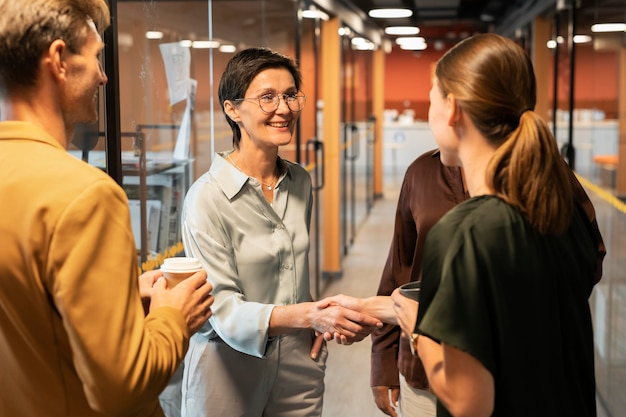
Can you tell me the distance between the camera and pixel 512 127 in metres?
1.38

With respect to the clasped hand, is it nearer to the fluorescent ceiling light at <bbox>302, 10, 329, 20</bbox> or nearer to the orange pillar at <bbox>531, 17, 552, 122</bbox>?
the fluorescent ceiling light at <bbox>302, 10, 329, 20</bbox>

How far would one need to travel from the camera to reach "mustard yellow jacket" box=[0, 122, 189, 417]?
1.15 metres

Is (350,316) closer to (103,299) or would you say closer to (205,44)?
(103,299)

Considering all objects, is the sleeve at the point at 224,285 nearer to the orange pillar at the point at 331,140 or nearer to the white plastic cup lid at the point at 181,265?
the white plastic cup lid at the point at 181,265

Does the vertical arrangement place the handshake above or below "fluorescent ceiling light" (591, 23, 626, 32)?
below

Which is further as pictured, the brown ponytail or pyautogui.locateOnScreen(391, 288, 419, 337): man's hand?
pyautogui.locateOnScreen(391, 288, 419, 337): man's hand

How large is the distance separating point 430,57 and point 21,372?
20.4 metres

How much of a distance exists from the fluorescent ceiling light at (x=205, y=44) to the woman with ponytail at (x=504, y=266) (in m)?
1.96

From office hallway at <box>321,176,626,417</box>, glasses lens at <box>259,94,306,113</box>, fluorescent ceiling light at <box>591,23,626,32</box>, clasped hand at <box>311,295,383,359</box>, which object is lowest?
office hallway at <box>321,176,626,417</box>

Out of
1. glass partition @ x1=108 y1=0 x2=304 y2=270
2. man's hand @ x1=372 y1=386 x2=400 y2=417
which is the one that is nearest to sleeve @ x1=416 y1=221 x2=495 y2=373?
man's hand @ x1=372 y1=386 x2=400 y2=417

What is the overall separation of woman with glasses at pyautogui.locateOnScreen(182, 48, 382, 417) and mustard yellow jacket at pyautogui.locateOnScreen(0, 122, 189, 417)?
0.68 meters

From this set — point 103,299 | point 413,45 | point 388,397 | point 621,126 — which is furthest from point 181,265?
point 413,45

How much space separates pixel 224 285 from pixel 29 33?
0.90m

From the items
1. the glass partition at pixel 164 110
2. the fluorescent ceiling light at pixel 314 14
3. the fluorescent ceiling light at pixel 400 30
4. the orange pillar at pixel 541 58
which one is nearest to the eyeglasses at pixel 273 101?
the glass partition at pixel 164 110
